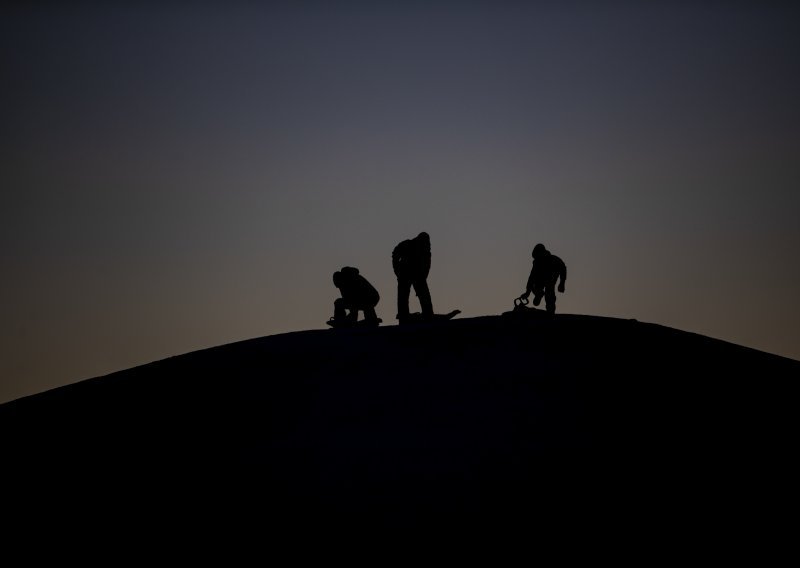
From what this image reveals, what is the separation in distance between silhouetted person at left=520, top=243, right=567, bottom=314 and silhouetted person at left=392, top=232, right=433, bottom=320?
A: 258cm

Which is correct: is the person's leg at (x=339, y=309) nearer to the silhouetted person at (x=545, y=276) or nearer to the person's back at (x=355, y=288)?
the person's back at (x=355, y=288)

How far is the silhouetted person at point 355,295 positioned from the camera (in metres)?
18.1

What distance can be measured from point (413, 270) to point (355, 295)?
77.8 inches

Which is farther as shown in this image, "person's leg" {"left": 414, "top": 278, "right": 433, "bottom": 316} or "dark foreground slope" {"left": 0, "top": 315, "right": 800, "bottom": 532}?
"person's leg" {"left": 414, "top": 278, "right": 433, "bottom": 316}

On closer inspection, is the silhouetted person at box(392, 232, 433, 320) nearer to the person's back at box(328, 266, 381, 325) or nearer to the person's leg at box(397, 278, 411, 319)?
the person's leg at box(397, 278, 411, 319)

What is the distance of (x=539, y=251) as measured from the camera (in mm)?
17703

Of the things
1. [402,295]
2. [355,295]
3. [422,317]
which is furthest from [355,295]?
[422,317]

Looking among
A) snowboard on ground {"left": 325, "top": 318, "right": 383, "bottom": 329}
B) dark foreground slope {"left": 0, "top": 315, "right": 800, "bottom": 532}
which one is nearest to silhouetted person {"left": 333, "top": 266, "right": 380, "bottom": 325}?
snowboard on ground {"left": 325, "top": 318, "right": 383, "bottom": 329}

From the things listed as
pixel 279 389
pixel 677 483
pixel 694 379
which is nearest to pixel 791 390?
pixel 694 379

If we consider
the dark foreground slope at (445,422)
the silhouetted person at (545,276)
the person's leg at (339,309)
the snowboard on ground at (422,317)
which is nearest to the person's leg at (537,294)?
the silhouetted person at (545,276)

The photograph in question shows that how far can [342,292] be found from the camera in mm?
18344

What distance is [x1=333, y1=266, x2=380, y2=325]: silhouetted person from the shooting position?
1812 centimetres

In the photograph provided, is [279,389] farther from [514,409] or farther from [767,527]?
[767,527]

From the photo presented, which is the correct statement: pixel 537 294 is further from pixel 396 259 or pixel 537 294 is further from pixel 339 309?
pixel 339 309
